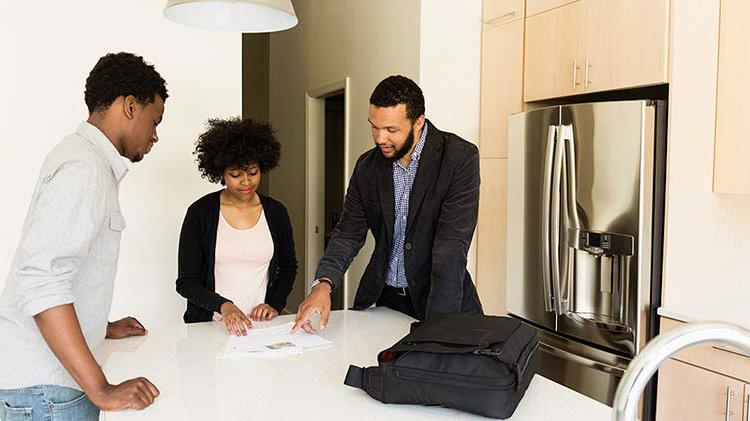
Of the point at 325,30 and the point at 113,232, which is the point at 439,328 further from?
the point at 325,30

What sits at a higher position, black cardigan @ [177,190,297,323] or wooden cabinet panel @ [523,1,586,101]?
wooden cabinet panel @ [523,1,586,101]

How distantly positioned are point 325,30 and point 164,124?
1855 millimetres

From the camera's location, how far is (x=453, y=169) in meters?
2.18

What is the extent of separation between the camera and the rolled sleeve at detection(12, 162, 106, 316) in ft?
4.27

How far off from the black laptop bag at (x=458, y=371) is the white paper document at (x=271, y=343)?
37 centimetres

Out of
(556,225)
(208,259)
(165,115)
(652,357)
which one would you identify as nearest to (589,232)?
(556,225)

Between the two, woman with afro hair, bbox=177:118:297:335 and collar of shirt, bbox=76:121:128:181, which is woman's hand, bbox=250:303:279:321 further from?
collar of shirt, bbox=76:121:128:181

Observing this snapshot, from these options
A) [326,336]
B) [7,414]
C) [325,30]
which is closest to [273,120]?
[325,30]

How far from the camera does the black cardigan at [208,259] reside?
229 centimetres

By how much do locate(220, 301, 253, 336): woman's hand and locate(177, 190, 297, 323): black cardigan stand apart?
13cm

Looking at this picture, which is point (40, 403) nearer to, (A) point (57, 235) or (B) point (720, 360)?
(A) point (57, 235)

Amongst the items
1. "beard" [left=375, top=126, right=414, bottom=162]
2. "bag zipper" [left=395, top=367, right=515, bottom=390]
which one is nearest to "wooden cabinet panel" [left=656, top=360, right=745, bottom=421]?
"beard" [left=375, top=126, right=414, bottom=162]

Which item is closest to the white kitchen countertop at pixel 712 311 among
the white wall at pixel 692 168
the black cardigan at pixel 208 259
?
the white wall at pixel 692 168

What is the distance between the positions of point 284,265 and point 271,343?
0.71 m
